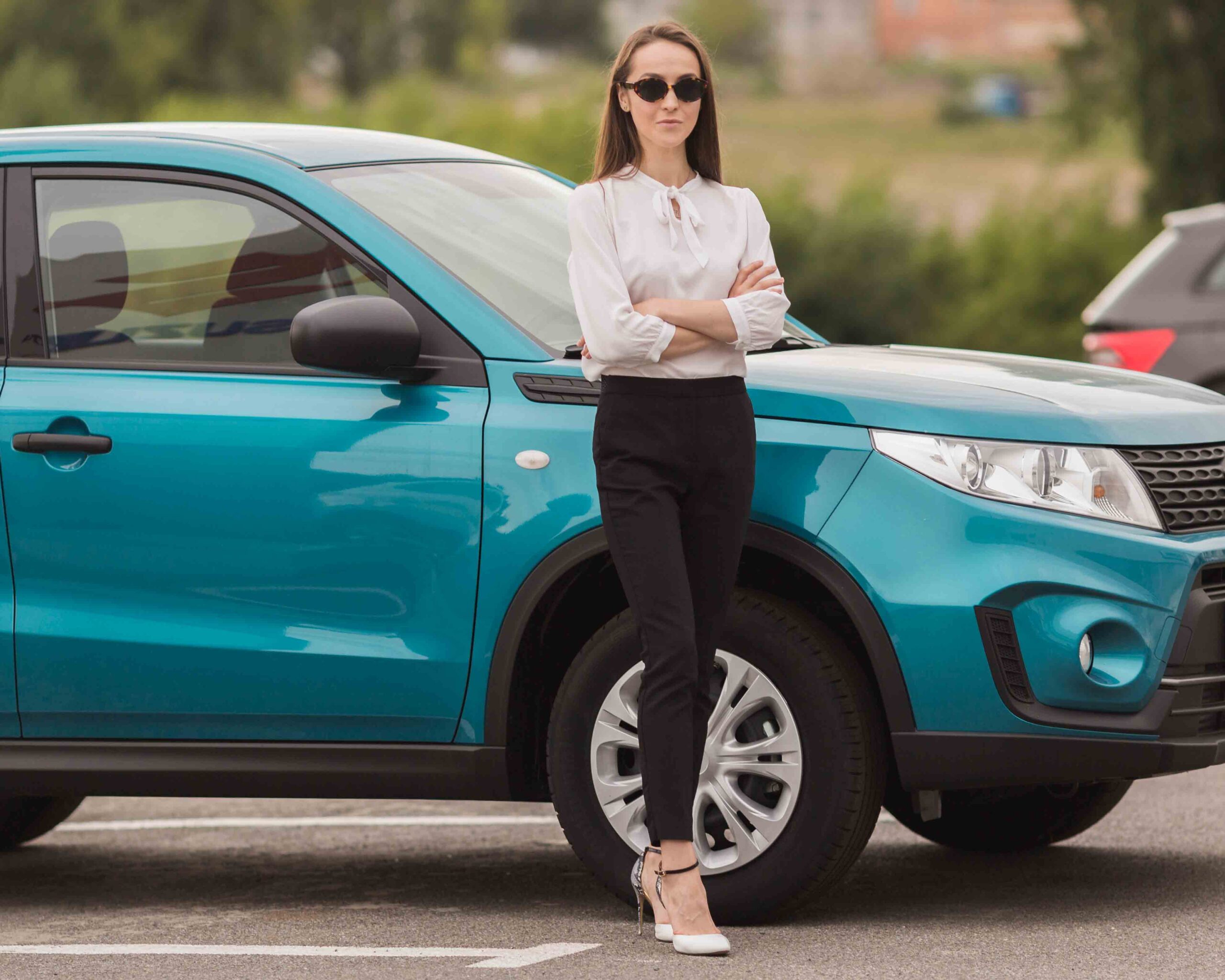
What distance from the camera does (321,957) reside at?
4551 mm

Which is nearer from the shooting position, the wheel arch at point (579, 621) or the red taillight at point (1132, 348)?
the wheel arch at point (579, 621)

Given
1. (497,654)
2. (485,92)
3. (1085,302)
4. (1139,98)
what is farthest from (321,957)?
(485,92)

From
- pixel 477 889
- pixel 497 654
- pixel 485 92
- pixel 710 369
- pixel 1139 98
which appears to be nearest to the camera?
pixel 710 369

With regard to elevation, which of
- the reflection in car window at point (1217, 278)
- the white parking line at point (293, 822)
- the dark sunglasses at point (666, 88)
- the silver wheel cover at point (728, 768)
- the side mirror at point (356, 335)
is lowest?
the white parking line at point (293, 822)

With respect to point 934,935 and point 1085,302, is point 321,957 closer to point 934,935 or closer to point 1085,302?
point 934,935

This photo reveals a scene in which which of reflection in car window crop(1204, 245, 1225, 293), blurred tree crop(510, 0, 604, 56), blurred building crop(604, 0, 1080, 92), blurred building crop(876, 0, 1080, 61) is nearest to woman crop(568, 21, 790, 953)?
reflection in car window crop(1204, 245, 1225, 293)

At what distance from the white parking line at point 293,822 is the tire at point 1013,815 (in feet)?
4.23

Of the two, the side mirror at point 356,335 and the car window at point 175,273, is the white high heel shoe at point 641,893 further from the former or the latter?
the car window at point 175,273

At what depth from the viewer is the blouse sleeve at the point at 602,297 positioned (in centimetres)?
429

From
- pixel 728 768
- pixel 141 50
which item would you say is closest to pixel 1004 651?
pixel 728 768

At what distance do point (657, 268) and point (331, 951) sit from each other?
1.69 metres

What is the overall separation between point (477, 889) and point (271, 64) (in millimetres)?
60098

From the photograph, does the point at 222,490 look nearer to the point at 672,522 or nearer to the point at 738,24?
the point at 672,522

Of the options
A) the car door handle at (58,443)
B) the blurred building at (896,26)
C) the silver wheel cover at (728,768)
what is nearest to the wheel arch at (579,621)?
the silver wheel cover at (728,768)
